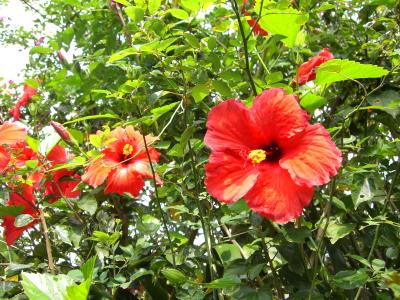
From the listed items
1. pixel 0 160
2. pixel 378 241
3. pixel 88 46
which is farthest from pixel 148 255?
pixel 88 46

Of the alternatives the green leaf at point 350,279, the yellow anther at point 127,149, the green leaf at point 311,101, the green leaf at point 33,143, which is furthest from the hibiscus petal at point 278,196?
the green leaf at point 33,143

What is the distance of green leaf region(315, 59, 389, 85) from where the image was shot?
84 cm

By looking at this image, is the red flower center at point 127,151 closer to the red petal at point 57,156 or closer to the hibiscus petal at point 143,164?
the hibiscus petal at point 143,164

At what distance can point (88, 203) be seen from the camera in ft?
4.59

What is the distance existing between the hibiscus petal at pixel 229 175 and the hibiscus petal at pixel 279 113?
9 centimetres

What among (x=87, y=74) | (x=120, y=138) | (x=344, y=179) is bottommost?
(x=344, y=179)

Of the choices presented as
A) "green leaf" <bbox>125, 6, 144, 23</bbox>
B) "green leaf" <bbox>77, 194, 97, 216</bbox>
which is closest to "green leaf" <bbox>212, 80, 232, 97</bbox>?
"green leaf" <bbox>125, 6, 144, 23</bbox>

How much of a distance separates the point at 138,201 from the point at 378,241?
2.99ft

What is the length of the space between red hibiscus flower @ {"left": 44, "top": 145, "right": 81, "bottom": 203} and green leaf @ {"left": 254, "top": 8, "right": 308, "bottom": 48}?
813 millimetres

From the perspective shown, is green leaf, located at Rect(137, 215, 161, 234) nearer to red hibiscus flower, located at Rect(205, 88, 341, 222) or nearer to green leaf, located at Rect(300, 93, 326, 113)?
red hibiscus flower, located at Rect(205, 88, 341, 222)

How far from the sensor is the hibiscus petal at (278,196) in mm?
885

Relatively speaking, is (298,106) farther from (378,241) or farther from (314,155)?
(378,241)

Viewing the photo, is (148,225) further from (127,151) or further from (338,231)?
(338,231)

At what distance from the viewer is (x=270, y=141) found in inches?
40.1
